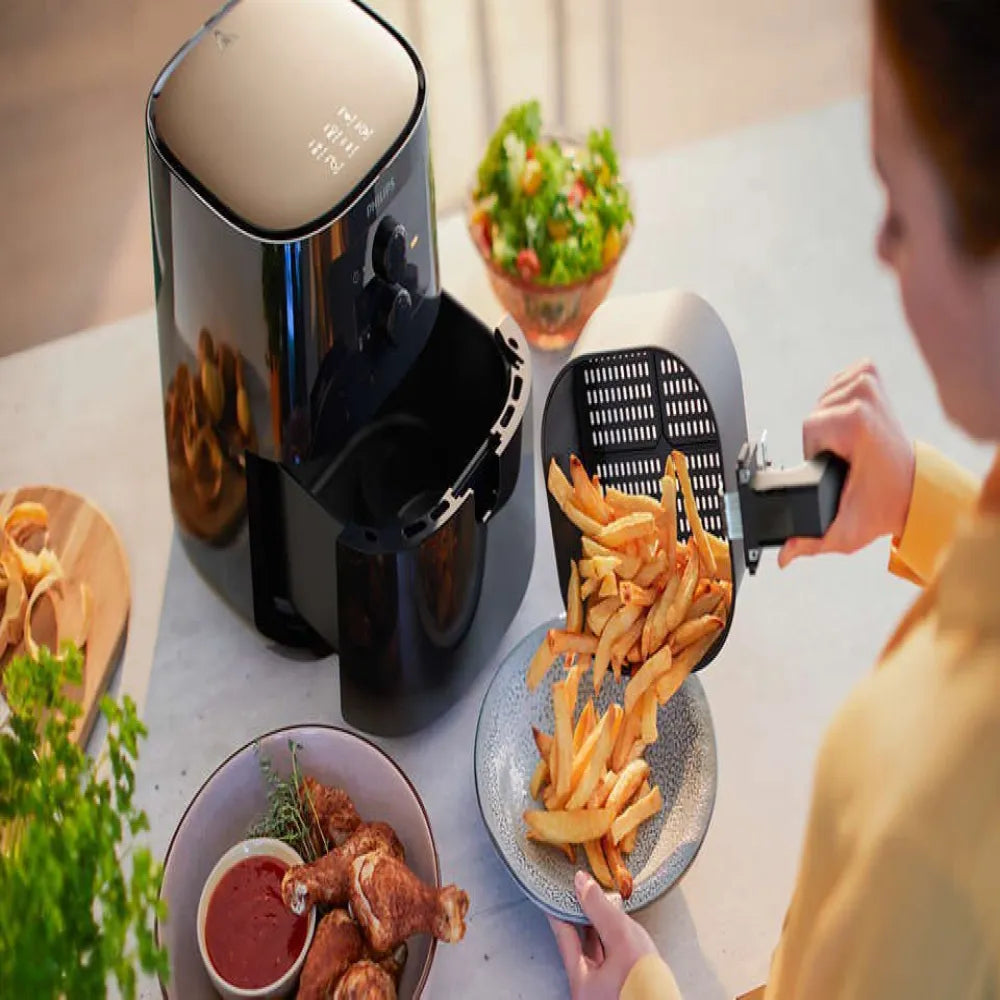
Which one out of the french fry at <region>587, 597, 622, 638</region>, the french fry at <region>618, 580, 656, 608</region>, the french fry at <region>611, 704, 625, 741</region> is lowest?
the french fry at <region>611, 704, 625, 741</region>

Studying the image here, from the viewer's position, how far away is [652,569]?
956mm

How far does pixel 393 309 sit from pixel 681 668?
0.33 m

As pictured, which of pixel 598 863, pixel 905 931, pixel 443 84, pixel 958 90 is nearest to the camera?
pixel 958 90

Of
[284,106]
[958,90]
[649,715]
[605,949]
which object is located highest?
[958,90]

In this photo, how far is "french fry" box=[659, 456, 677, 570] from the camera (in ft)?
3.00

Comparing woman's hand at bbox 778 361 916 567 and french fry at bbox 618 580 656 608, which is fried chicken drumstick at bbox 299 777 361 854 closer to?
french fry at bbox 618 580 656 608

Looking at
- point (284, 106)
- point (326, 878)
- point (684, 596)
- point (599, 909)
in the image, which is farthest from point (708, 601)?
point (284, 106)

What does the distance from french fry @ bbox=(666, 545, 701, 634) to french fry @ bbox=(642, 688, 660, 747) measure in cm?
5

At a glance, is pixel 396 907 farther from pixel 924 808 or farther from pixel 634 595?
pixel 924 808

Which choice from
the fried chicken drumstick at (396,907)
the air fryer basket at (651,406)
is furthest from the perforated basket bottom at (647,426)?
the fried chicken drumstick at (396,907)

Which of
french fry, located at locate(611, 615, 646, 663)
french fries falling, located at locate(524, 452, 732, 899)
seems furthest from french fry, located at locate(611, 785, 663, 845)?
french fry, located at locate(611, 615, 646, 663)

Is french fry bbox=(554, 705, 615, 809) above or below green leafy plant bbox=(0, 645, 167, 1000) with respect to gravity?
below

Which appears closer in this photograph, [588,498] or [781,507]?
[781,507]

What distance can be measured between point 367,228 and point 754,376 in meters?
0.56
